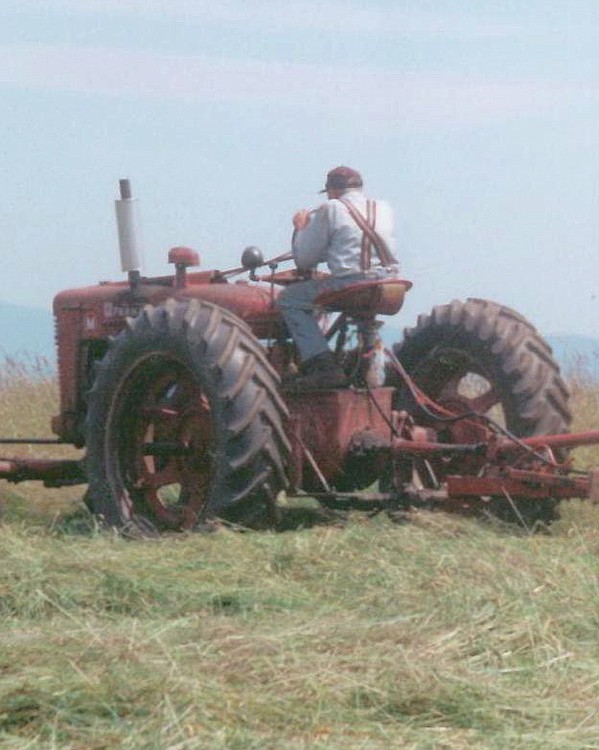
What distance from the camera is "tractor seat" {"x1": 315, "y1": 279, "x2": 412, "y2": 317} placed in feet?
25.7

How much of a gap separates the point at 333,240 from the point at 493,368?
98 centimetres

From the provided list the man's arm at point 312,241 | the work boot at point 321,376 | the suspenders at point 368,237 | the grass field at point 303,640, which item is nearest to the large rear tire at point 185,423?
the grass field at point 303,640

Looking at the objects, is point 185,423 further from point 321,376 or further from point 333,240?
point 333,240

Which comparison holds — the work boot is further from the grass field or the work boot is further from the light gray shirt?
the grass field

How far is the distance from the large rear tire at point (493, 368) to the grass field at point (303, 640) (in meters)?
0.89

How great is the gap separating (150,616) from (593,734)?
185cm

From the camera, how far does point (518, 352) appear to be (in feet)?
27.0

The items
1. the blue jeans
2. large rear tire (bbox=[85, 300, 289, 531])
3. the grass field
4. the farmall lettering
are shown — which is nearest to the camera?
the grass field

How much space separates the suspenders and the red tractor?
0.22 m

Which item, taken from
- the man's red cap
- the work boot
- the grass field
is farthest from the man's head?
the grass field

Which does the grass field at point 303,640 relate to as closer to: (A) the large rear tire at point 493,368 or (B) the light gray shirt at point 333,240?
(A) the large rear tire at point 493,368

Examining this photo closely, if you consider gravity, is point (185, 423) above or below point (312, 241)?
below

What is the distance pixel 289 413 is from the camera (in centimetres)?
780

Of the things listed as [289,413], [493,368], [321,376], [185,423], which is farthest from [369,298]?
[185,423]
